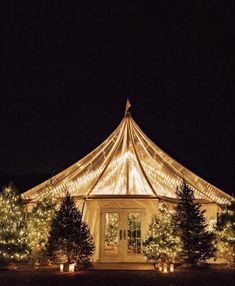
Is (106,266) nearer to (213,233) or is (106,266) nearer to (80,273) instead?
(80,273)

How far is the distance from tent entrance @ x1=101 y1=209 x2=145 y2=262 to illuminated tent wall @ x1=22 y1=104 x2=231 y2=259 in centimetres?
19

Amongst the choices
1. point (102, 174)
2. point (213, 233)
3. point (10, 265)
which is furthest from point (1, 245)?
point (213, 233)

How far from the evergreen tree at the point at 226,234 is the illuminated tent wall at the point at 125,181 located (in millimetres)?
1414

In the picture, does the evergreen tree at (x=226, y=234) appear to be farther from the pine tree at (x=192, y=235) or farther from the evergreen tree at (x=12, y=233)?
the evergreen tree at (x=12, y=233)

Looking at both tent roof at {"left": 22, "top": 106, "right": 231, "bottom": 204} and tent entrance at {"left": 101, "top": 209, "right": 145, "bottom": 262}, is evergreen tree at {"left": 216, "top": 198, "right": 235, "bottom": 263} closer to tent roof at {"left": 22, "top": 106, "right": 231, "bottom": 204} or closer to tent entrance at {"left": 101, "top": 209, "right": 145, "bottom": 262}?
tent roof at {"left": 22, "top": 106, "right": 231, "bottom": 204}

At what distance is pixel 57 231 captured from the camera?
11.9 metres

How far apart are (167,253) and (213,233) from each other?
1.60 meters

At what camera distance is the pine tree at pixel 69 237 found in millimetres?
11781

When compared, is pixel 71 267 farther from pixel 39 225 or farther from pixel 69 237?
pixel 39 225

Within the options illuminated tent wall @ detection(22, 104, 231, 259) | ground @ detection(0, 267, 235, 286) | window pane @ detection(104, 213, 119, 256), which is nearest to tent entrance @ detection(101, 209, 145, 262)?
window pane @ detection(104, 213, 119, 256)

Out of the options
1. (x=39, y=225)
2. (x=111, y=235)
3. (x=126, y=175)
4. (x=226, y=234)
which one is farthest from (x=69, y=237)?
(x=226, y=234)

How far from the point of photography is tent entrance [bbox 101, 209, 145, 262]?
44.9ft

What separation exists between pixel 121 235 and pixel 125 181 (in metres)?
1.81

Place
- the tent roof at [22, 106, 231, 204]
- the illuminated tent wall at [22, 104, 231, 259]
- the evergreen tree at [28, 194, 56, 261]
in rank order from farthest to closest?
1. the tent roof at [22, 106, 231, 204]
2. the illuminated tent wall at [22, 104, 231, 259]
3. the evergreen tree at [28, 194, 56, 261]
